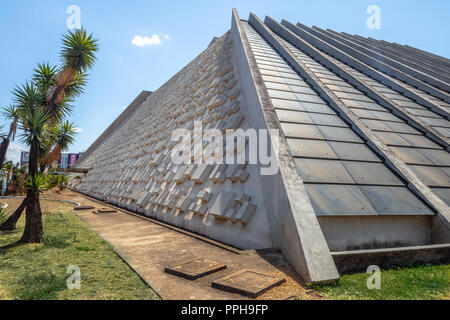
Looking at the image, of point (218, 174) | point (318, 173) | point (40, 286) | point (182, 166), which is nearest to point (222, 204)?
point (218, 174)

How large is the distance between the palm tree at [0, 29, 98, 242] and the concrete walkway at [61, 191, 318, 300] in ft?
4.69

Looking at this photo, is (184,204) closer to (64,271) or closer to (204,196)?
(204,196)

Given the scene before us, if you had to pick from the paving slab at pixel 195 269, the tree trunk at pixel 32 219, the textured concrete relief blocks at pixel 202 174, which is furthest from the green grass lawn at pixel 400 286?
the tree trunk at pixel 32 219

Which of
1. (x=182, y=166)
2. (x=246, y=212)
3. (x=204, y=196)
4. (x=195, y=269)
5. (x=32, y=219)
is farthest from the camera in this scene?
(x=182, y=166)

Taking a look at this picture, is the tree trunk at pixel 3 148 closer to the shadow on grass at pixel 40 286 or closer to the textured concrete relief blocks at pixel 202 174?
the shadow on grass at pixel 40 286

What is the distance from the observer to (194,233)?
6.12 metres

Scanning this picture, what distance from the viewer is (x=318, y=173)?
15.3ft

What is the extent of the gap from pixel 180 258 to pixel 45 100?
4.91 m

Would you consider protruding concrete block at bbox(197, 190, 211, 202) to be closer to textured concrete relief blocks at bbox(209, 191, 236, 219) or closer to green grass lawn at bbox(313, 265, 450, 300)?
textured concrete relief blocks at bbox(209, 191, 236, 219)

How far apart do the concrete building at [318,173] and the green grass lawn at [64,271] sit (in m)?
1.95

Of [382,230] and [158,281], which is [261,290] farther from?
[382,230]

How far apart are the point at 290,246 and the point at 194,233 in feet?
9.50

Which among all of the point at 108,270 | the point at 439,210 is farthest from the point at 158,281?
the point at 439,210

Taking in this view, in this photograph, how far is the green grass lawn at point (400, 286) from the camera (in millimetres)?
2717
